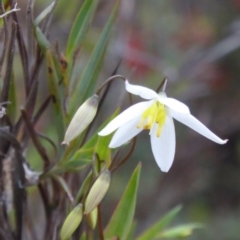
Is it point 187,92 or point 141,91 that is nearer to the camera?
point 141,91

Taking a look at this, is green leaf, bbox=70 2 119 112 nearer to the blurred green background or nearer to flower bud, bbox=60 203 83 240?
flower bud, bbox=60 203 83 240

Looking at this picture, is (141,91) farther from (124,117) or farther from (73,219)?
(73,219)

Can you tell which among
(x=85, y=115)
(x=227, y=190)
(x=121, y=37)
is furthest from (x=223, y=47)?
(x=85, y=115)

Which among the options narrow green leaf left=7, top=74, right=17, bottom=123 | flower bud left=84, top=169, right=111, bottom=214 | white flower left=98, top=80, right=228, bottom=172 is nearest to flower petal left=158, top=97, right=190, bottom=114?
white flower left=98, top=80, right=228, bottom=172

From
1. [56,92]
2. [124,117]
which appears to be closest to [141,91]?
[124,117]

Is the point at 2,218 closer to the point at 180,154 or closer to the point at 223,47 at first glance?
the point at 223,47

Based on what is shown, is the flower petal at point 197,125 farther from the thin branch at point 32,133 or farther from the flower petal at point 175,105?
the thin branch at point 32,133
